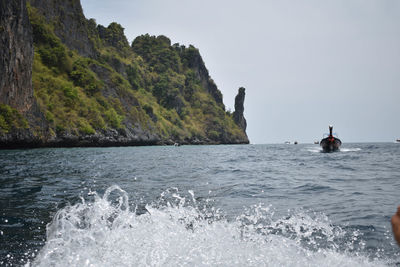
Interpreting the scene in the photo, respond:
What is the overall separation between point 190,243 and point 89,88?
74.0 m

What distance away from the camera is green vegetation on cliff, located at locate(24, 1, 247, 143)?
2375 inches

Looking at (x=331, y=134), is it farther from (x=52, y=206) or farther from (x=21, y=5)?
(x=21, y=5)

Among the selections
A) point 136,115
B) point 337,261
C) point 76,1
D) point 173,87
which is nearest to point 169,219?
point 337,261

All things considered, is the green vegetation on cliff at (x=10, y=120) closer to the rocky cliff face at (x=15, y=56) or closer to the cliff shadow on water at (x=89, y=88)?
the cliff shadow on water at (x=89, y=88)

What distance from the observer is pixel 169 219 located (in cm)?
554

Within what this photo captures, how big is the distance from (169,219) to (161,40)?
172581 millimetres

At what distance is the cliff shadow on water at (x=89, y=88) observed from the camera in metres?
40.5

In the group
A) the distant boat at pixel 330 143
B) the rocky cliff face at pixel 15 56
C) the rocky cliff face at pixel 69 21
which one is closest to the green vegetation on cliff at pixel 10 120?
the rocky cliff face at pixel 15 56

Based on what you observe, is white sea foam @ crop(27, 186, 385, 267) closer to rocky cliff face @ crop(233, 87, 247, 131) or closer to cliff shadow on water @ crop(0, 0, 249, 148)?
cliff shadow on water @ crop(0, 0, 249, 148)

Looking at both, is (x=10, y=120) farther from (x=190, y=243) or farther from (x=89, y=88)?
(x=190, y=243)

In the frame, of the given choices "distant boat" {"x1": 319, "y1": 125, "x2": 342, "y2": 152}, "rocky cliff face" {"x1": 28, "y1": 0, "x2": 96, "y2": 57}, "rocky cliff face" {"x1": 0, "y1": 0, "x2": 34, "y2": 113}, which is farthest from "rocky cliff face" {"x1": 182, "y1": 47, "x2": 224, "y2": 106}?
"distant boat" {"x1": 319, "y1": 125, "x2": 342, "y2": 152}

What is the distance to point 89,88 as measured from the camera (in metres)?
71.6

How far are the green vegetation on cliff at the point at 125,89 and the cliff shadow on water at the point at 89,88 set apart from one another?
240 mm

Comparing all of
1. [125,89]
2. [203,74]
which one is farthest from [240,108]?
[125,89]
